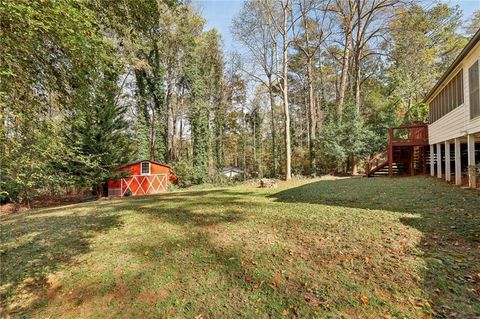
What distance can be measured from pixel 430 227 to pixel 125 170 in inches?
630

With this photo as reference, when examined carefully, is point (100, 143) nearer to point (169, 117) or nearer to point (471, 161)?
point (169, 117)

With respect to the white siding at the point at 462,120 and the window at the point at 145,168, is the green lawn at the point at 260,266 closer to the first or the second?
the white siding at the point at 462,120

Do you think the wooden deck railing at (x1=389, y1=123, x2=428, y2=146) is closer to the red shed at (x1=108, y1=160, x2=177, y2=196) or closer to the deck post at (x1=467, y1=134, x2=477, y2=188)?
the deck post at (x1=467, y1=134, x2=477, y2=188)

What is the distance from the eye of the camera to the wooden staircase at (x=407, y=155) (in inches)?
488

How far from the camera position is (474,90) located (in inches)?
272

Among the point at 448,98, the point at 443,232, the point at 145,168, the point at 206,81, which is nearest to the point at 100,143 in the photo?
the point at 145,168

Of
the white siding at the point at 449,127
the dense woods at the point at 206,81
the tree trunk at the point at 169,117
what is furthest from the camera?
the tree trunk at the point at 169,117

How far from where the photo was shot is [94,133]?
1380cm

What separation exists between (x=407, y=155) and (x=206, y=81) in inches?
705

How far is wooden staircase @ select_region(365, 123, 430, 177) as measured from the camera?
12.4m

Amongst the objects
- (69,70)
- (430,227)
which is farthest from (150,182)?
(430,227)

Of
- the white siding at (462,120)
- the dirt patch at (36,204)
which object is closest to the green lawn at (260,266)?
the white siding at (462,120)

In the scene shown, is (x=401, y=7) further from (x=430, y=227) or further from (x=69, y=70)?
(x=69, y=70)

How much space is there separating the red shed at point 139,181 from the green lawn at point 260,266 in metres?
11.0
